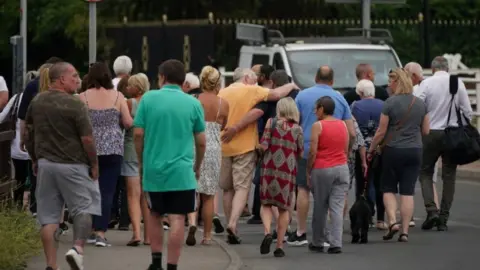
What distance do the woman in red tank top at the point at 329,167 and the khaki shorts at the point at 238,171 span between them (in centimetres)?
121

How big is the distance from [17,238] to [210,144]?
306 cm

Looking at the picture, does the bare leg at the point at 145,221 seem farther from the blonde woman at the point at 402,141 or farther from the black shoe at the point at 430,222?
the black shoe at the point at 430,222

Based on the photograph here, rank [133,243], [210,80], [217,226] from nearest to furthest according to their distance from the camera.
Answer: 1. [133,243]
2. [210,80]
3. [217,226]

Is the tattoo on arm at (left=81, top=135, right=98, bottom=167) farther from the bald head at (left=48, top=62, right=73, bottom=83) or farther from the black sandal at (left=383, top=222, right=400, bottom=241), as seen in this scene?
the black sandal at (left=383, top=222, right=400, bottom=241)

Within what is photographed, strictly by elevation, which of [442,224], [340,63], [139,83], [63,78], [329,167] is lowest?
[442,224]

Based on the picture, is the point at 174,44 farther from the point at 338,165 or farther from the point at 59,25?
the point at 338,165

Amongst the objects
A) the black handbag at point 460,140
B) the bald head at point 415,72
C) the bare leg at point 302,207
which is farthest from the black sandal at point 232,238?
the bald head at point 415,72

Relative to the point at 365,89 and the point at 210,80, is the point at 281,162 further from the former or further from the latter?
the point at 365,89

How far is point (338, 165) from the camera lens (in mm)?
14992

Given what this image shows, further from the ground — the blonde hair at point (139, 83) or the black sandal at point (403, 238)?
the blonde hair at point (139, 83)

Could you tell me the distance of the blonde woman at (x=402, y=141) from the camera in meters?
16.1

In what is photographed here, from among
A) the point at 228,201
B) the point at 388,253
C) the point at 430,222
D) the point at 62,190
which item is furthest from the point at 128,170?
the point at 430,222

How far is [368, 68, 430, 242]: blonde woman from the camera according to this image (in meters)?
16.1

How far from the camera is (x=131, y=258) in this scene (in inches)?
552
